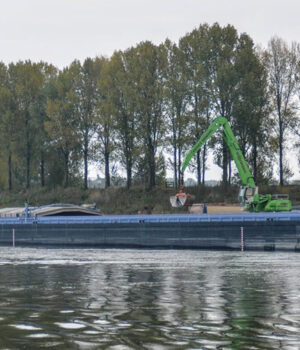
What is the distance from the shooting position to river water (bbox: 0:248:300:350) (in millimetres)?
15995

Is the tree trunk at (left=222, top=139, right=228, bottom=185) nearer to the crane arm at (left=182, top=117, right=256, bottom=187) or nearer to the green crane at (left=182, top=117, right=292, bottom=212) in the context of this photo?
the crane arm at (left=182, top=117, right=256, bottom=187)

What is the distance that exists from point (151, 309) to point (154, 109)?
262ft

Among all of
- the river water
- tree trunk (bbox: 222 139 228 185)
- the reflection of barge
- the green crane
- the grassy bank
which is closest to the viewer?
Result: the river water

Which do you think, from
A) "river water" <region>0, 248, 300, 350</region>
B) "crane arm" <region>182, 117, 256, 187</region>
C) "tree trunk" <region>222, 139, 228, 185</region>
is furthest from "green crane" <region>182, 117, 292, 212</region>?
"river water" <region>0, 248, 300, 350</region>

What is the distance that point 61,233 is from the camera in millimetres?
77625

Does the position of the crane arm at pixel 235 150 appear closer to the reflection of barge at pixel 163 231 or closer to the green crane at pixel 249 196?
the green crane at pixel 249 196

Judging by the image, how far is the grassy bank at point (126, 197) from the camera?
9100 centimetres

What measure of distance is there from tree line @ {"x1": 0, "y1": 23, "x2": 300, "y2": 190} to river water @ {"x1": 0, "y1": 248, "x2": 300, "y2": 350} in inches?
2267

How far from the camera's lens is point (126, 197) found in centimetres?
9938

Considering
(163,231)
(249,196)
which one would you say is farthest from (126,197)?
(163,231)

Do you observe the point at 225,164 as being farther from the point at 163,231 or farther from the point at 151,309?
the point at 151,309

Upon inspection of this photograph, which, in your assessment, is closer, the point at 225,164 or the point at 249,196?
the point at 249,196

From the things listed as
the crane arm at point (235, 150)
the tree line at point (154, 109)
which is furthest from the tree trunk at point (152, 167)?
the crane arm at point (235, 150)

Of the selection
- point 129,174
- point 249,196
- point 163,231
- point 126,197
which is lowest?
point 163,231
